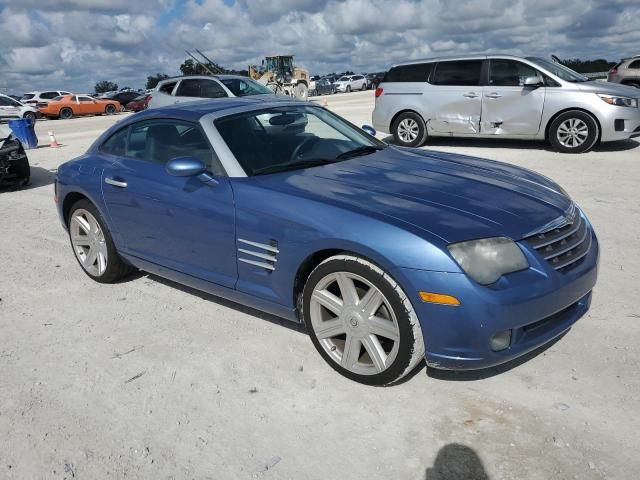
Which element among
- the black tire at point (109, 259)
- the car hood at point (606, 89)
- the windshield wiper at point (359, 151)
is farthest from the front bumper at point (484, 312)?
the car hood at point (606, 89)

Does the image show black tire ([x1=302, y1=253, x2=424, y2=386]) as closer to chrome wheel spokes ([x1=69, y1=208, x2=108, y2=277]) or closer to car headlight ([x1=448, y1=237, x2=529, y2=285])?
car headlight ([x1=448, y1=237, x2=529, y2=285])

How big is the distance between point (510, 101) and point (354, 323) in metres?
7.97

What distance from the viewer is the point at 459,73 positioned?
10281mm

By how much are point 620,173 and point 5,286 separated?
7.76 metres

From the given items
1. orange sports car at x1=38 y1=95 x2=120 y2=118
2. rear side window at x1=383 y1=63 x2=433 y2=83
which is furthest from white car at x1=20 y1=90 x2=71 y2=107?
rear side window at x1=383 y1=63 x2=433 y2=83

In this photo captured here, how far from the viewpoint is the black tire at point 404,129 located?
10.8 metres

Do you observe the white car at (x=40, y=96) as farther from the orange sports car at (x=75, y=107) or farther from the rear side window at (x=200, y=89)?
the rear side window at (x=200, y=89)

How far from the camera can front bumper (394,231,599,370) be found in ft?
8.41

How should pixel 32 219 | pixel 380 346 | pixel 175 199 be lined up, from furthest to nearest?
pixel 32 219, pixel 175 199, pixel 380 346

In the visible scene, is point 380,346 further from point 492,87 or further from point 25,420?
point 492,87

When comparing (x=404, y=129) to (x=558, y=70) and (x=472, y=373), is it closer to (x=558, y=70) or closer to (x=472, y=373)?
(x=558, y=70)

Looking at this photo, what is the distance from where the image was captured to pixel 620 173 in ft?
25.4

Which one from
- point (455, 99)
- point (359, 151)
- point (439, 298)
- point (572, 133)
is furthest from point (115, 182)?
point (572, 133)

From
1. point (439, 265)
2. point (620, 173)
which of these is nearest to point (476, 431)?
point (439, 265)
